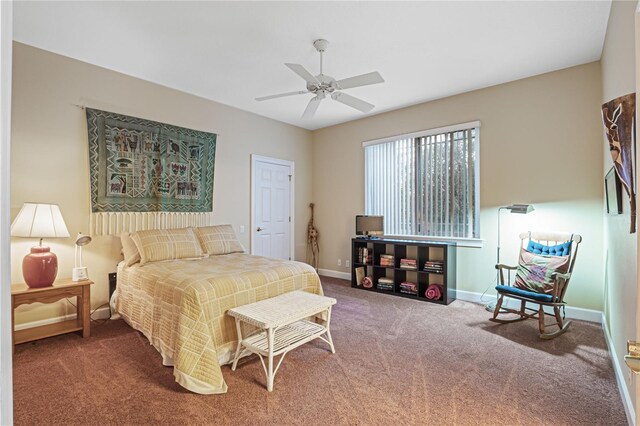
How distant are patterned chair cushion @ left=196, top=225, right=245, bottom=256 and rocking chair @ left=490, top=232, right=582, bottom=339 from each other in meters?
3.20

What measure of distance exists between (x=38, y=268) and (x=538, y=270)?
490 centimetres

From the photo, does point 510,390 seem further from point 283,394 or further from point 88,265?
point 88,265

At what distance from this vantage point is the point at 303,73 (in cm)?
286

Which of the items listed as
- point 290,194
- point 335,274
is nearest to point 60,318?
point 290,194

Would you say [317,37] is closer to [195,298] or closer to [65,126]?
[195,298]

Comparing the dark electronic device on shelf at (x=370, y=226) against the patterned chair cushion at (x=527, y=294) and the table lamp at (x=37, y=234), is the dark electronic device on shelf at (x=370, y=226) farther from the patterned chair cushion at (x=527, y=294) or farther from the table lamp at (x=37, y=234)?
the table lamp at (x=37, y=234)

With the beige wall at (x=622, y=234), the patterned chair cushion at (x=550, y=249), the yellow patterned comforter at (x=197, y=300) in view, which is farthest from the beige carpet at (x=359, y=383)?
the patterned chair cushion at (x=550, y=249)

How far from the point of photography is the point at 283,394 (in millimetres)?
2176

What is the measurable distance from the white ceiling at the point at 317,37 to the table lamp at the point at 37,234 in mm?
1673

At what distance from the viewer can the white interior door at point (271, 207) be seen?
534 centimetres

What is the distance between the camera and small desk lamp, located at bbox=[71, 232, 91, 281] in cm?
316

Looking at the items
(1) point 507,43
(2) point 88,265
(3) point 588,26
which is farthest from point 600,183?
(2) point 88,265

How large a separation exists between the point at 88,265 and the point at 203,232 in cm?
126

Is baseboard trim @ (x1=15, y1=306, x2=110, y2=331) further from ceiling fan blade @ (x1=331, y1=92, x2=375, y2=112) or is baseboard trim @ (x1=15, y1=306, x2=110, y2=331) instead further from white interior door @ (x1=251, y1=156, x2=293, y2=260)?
ceiling fan blade @ (x1=331, y1=92, x2=375, y2=112)
